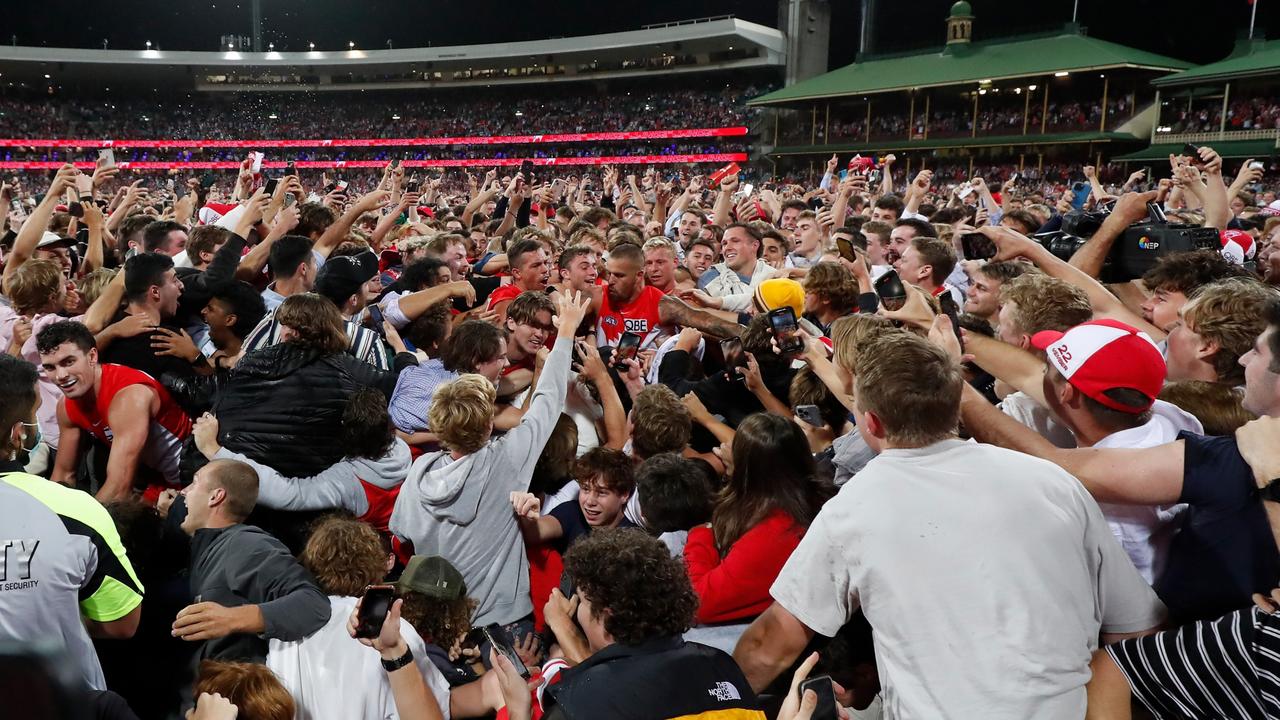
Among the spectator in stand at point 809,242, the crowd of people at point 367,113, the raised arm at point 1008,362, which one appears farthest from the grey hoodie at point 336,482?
the crowd of people at point 367,113

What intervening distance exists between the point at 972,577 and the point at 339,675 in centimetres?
192

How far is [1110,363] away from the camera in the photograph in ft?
7.87

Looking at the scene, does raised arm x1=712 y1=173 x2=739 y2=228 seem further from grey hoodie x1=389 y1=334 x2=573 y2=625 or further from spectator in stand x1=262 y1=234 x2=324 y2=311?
grey hoodie x1=389 y1=334 x2=573 y2=625

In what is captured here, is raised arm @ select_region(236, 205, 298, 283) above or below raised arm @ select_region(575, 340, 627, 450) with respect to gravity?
above

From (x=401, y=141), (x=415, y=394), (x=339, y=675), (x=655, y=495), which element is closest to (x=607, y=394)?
(x=415, y=394)

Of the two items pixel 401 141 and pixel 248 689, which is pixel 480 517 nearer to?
pixel 248 689

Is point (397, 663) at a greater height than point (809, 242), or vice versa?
point (809, 242)

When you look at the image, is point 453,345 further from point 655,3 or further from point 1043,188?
point 655,3

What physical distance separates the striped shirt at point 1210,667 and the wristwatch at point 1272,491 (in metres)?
0.29

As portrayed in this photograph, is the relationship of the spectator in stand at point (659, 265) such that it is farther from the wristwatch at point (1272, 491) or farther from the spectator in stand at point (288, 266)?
the wristwatch at point (1272, 491)

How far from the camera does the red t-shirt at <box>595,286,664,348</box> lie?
5809 mm

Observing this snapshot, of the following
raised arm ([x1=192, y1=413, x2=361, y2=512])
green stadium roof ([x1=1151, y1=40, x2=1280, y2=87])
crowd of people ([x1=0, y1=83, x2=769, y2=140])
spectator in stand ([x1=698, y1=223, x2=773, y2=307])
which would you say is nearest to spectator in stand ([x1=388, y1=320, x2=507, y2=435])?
raised arm ([x1=192, y1=413, x2=361, y2=512])

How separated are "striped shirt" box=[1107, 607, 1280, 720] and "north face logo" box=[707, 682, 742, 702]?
35.5 inches

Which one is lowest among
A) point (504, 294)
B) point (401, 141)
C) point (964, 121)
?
point (504, 294)
